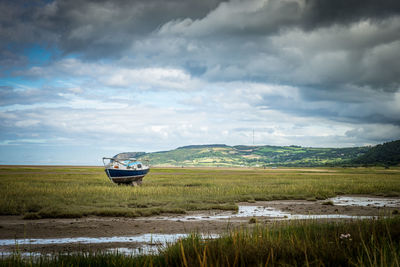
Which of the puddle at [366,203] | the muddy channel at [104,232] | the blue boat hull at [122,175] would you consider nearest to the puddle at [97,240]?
the muddy channel at [104,232]

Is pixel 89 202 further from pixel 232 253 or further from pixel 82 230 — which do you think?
pixel 232 253

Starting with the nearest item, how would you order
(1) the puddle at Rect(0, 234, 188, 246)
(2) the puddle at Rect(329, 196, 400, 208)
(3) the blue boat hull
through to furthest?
(1) the puddle at Rect(0, 234, 188, 246) < (2) the puddle at Rect(329, 196, 400, 208) < (3) the blue boat hull

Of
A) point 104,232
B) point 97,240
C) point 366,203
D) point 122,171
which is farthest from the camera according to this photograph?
point 122,171

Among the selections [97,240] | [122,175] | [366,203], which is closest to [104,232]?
[97,240]

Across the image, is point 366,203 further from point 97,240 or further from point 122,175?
point 122,175

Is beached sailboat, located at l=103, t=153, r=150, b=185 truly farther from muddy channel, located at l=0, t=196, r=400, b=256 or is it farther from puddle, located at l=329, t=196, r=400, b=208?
puddle, located at l=329, t=196, r=400, b=208

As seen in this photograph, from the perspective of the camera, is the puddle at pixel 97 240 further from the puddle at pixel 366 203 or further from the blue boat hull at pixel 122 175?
the blue boat hull at pixel 122 175

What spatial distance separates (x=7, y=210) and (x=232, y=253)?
1708 centimetres

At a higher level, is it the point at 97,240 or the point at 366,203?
the point at 97,240

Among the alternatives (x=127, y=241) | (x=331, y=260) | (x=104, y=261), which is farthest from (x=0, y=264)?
(x=331, y=260)

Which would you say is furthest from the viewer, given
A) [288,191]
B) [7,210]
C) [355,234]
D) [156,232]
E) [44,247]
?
[288,191]

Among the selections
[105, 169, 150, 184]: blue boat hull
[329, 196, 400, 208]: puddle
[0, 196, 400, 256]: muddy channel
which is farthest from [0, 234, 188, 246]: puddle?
[105, 169, 150, 184]: blue boat hull

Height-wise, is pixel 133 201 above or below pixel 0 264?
A: below

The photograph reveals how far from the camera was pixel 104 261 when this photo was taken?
21.7 ft
